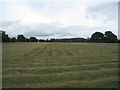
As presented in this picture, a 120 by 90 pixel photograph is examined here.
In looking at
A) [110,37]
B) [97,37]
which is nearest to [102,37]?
[97,37]

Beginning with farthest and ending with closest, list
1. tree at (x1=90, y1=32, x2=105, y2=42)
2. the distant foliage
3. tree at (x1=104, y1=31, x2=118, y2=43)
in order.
→ tree at (x1=90, y1=32, x2=105, y2=42), the distant foliage, tree at (x1=104, y1=31, x2=118, y2=43)

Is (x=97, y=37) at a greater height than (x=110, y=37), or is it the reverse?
(x=97, y=37)

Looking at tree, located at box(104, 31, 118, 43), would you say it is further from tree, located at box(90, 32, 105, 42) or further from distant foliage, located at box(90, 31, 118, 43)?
tree, located at box(90, 32, 105, 42)

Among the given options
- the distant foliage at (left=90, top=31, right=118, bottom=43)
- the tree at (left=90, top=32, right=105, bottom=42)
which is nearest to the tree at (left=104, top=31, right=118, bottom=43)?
the distant foliage at (left=90, top=31, right=118, bottom=43)

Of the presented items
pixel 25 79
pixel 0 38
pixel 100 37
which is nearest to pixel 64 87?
pixel 25 79

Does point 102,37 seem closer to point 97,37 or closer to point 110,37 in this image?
point 97,37

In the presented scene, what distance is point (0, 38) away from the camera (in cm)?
4991

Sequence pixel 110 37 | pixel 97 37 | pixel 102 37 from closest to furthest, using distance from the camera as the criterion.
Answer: pixel 110 37
pixel 102 37
pixel 97 37

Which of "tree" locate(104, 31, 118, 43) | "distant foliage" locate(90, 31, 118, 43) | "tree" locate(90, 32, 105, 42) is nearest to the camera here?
"tree" locate(104, 31, 118, 43)

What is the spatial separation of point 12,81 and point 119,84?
427cm

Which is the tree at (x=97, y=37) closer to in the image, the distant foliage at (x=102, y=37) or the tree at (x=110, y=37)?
the distant foliage at (x=102, y=37)

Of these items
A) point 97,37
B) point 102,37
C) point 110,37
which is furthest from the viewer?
point 97,37

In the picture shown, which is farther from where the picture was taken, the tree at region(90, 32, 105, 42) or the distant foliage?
the tree at region(90, 32, 105, 42)

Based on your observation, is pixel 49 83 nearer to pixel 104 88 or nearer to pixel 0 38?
pixel 104 88
